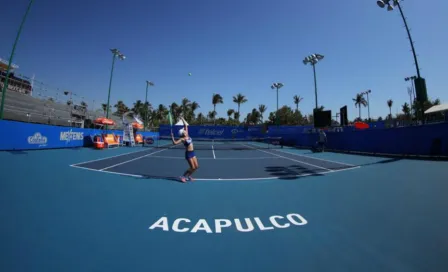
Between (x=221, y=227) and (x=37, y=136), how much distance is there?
2083 cm

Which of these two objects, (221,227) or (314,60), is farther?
(314,60)

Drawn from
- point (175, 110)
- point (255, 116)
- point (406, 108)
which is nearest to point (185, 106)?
point (175, 110)

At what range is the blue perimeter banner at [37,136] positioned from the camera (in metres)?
14.6

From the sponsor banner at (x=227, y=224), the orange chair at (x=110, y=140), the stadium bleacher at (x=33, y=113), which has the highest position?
the stadium bleacher at (x=33, y=113)

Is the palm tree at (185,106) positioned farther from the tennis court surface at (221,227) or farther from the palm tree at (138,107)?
the tennis court surface at (221,227)

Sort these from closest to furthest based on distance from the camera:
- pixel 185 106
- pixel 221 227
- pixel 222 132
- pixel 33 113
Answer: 1. pixel 221 227
2. pixel 33 113
3. pixel 222 132
4. pixel 185 106

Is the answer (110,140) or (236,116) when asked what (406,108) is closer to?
(236,116)

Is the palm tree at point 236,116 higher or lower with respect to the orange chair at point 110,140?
higher

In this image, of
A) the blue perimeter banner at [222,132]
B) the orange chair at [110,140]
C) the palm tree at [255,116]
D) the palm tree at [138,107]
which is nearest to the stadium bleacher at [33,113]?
the orange chair at [110,140]

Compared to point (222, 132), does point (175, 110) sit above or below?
above

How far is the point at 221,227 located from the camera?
3.82m

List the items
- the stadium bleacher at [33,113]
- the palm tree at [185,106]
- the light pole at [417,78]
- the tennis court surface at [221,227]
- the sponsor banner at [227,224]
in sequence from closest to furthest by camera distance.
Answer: the tennis court surface at [221,227] → the sponsor banner at [227,224] → the light pole at [417,78] → the stadium bleacher at [33,113] → the palm tree at [185,106]

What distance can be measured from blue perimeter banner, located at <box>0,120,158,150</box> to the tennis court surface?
1174 centimetres

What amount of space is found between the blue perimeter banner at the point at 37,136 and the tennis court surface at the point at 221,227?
11.7 m
